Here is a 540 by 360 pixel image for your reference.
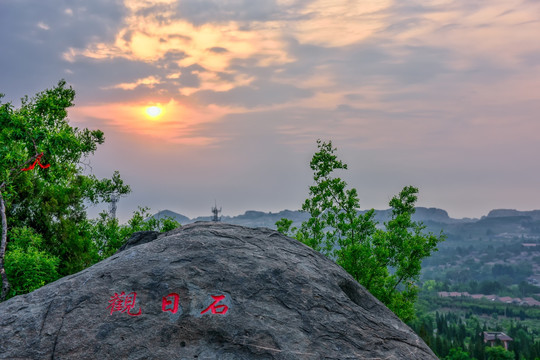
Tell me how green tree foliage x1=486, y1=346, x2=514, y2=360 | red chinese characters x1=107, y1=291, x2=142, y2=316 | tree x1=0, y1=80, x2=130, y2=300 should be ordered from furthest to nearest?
green tree foliage x1=486, y1=346, x2=514, y2=360 < tree x1=0, y1=80, x2=130, y2=300 < red chinese characters x1=107, y1=291, x2=142, y2=316

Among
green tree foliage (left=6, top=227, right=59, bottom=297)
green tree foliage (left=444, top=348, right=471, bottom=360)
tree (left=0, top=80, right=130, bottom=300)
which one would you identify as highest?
tree (left=0, top=80, right=130, bottom=300)

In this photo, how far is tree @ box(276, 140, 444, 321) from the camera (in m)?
18.2

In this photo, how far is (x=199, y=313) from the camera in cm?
793

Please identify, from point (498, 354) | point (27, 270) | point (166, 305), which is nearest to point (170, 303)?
point (166, 305)

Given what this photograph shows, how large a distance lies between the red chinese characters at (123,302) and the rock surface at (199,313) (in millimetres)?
21

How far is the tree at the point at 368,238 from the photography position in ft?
59.6

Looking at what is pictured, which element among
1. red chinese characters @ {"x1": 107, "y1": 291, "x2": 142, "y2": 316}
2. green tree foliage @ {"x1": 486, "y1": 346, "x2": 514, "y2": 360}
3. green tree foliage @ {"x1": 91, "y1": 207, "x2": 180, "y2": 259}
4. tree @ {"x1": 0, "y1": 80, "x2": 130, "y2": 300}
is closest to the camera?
red chinese characters @ {"x1": 107, "y1": 291, "x2": 142, "y2": 316}

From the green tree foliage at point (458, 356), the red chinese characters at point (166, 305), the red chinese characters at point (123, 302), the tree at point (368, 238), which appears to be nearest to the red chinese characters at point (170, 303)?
the red chinese characters at point (166, 305)

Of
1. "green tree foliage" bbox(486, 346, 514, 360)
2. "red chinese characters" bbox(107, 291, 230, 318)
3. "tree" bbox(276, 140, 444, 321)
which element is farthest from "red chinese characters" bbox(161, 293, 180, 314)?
"green tree foliage" bbox(486, 346, 514, 360)

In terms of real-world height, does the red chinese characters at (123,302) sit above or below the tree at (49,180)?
below

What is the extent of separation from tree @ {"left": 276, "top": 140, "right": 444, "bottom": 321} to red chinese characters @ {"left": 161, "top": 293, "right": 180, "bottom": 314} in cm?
1082

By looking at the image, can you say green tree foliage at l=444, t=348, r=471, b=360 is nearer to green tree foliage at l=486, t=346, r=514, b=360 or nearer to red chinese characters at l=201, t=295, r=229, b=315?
green tree foliage at l=486, t=346, r=514, b=360

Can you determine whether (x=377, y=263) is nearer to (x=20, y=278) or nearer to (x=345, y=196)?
(x=345, y=196)

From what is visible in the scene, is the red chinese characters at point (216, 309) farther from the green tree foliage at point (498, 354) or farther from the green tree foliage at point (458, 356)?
the green tree foliage at point (498, 354)
